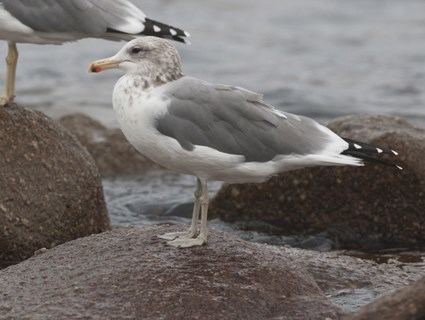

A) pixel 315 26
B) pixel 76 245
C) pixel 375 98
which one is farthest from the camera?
pixel 315 26

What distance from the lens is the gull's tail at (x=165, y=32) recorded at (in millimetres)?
7684

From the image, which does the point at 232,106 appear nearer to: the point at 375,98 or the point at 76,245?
the point at 76,245

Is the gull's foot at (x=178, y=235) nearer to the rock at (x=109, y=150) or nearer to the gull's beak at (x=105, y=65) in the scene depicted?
the gull's beak at (x=105, y=65)

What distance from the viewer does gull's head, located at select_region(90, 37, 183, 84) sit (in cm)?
627

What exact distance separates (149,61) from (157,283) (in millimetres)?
1322

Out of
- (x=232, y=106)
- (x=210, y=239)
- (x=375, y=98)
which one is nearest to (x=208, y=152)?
(x=232, y=106)

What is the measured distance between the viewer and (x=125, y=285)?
5938 millimetres

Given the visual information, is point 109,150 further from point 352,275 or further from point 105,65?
point 105,65

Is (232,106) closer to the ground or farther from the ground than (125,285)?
farther from the ground

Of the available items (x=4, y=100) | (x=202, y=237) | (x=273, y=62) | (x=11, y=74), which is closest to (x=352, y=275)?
(x=202, y=237)

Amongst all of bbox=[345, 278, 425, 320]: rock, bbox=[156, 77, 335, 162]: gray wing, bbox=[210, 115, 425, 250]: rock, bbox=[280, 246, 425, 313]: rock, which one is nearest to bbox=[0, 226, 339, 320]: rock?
bbox=[280, 246, 425, 313]: rock

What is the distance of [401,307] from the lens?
4.89 m

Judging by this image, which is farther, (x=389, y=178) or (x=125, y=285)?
(x=389, y=178)

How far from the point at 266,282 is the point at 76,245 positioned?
125cm
